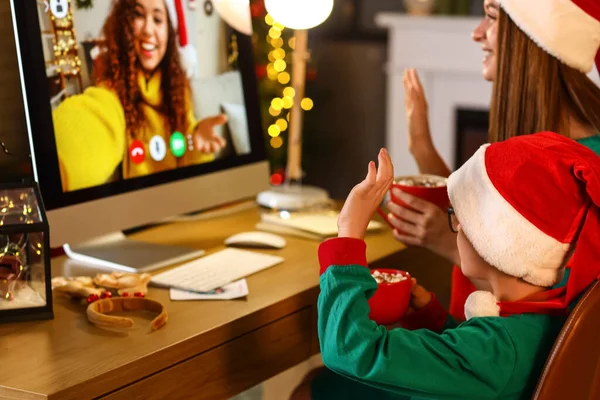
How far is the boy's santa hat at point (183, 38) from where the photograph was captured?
1.91 metres

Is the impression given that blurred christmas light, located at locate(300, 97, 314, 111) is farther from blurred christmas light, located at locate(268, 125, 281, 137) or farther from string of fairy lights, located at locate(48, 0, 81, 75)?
string of fairy lights, located at locate(48, 0, 81, 75)

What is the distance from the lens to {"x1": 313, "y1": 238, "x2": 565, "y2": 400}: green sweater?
127cm

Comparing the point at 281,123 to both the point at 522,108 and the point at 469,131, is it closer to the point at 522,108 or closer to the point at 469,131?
the point at 469,131

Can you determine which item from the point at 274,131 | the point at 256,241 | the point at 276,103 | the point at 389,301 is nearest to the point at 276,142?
the point at 274,131

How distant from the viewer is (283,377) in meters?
2.36

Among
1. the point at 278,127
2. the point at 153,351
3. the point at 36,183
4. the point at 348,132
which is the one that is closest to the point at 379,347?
the point at 153,351

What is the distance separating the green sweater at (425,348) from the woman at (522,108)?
1.62 feet

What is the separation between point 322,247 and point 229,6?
854 mm

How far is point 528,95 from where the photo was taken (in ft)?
6.07

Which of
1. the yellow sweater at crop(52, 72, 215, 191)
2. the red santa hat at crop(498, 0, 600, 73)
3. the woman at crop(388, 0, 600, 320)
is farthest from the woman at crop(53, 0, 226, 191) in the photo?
the red santa hat at crop(498, 0, 600, 73)

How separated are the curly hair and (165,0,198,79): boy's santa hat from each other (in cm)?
2

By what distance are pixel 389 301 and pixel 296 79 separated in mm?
1076

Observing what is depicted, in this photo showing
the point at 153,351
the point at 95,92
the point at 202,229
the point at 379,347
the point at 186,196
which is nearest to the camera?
the point at 379,347

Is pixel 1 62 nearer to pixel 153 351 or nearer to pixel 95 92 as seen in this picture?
pixel 95 92
